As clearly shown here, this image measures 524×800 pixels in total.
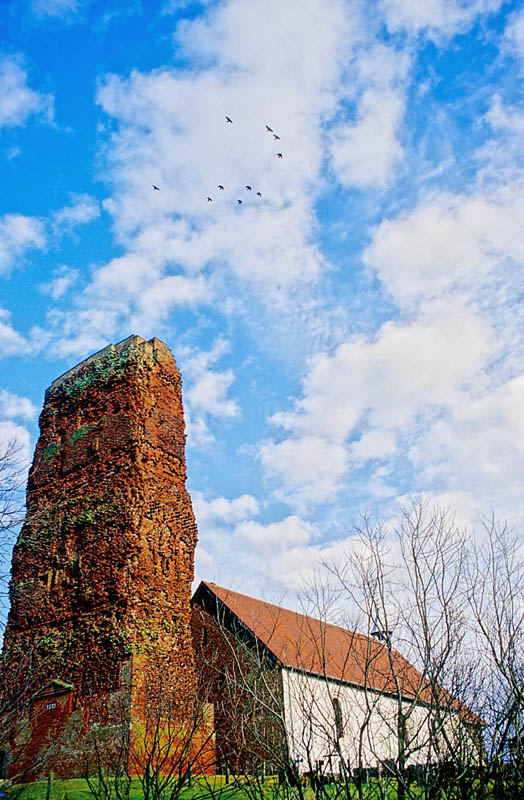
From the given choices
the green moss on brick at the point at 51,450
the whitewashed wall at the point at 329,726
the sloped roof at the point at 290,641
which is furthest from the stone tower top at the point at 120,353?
the whitewashed wall at the point at 329,726

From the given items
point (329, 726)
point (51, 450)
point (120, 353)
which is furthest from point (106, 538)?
point (329, 726)

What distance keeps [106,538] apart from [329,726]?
755 centimetres

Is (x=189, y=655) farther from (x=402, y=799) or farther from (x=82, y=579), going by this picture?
(x=402, y=799)

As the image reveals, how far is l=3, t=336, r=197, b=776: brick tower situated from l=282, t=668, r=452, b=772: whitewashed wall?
3.50 metres

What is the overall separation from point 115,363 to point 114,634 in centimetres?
776

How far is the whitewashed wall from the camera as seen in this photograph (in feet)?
25.0

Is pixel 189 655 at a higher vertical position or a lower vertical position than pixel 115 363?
lower

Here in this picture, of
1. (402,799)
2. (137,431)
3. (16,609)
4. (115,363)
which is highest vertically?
(115,363)

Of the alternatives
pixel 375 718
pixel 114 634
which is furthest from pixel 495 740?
pixel 375 718

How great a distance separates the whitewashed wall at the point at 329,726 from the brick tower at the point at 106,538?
3495 mm

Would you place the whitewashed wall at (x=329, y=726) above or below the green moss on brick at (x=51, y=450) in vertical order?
below

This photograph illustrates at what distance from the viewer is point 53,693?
14406 millimetres

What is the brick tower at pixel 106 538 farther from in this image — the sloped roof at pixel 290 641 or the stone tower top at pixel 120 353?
the sloped roof at pixel 290 641

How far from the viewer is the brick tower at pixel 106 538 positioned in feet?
47.3
